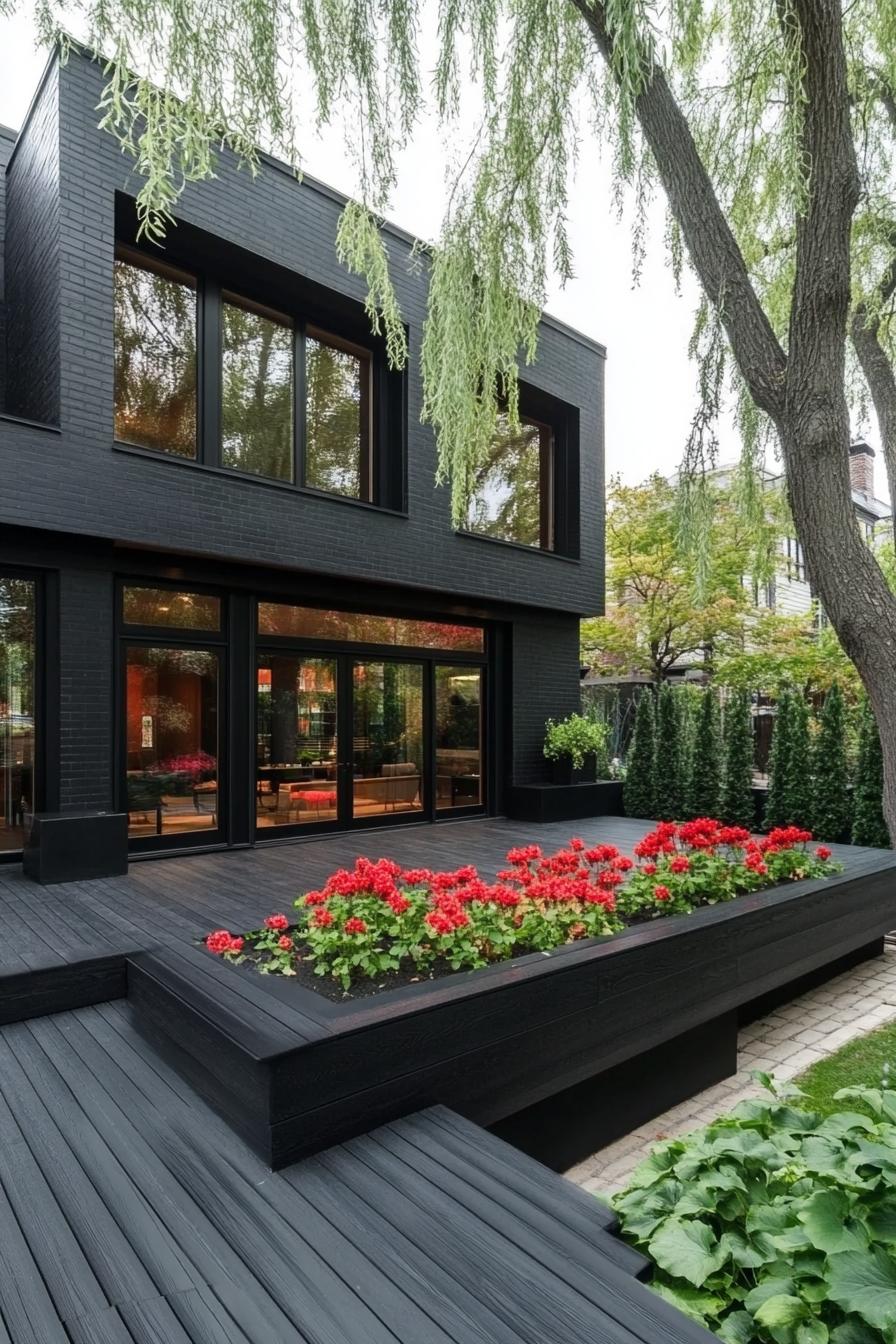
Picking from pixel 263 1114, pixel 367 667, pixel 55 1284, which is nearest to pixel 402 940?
pixel 263 1114

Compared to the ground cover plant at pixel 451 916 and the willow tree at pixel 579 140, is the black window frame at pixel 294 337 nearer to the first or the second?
the willow tree at pixel 579 140

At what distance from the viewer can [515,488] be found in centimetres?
979

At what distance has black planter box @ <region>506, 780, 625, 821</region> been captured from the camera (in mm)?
9023

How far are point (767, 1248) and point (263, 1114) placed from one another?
1369 millimetres

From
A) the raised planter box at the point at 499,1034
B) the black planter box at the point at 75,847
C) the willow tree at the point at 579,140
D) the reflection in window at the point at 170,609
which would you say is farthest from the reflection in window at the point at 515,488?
the raised planter box at the point at 499,1034

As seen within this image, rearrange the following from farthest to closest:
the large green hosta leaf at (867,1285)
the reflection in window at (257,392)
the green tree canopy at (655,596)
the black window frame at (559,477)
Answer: the green tree canopy at (655,596) → the black window frame at (559,477) → the reflection in window at (257,392) → the large green hosta leaf at (867,1285)

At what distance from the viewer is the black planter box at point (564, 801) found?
9023 millimetres

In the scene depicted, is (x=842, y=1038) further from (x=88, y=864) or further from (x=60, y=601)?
(x=60, y=601)

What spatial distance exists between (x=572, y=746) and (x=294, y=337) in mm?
5396

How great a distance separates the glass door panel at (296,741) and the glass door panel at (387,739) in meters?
0.29

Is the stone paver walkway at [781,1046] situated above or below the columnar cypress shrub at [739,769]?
below

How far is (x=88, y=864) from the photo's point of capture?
5562mm

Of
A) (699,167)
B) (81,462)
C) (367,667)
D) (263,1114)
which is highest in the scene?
(699,167)

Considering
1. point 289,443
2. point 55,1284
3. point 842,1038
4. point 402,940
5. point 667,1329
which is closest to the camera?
point 667,1329
